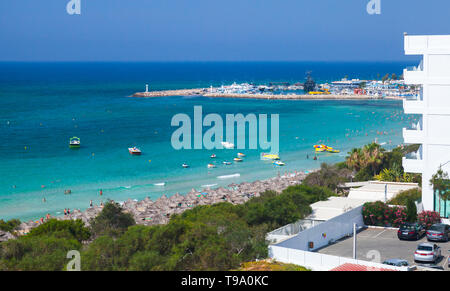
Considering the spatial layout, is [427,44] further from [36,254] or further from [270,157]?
[270,157]

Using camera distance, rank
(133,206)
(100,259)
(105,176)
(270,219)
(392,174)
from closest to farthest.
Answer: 1. (100,259)
2. (270,219)
3. (392,174)
4. (133,206)
5. (105,176)

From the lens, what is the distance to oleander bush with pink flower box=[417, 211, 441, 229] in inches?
826

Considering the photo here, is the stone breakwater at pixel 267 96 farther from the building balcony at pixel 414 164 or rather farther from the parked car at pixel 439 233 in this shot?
the parked car at pixel 439 233

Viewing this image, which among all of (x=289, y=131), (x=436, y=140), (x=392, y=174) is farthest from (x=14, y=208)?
(x=289, y=131)

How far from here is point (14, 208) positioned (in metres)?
39.0

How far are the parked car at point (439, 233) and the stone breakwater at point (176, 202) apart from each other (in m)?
14.8

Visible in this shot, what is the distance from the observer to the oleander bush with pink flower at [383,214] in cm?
2180

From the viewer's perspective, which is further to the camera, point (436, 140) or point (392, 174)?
point (392, 174)

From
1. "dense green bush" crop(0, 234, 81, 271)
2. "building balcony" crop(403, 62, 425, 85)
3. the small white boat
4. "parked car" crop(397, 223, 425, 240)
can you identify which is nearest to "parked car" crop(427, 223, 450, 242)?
"parked car" crop(397, 223, 425, 240)

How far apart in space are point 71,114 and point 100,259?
8558cm

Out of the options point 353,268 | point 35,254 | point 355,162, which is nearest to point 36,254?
point 35,254

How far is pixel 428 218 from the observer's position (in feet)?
69.5

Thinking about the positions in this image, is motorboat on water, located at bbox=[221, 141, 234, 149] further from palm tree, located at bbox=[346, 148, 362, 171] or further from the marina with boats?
the marina with boats
